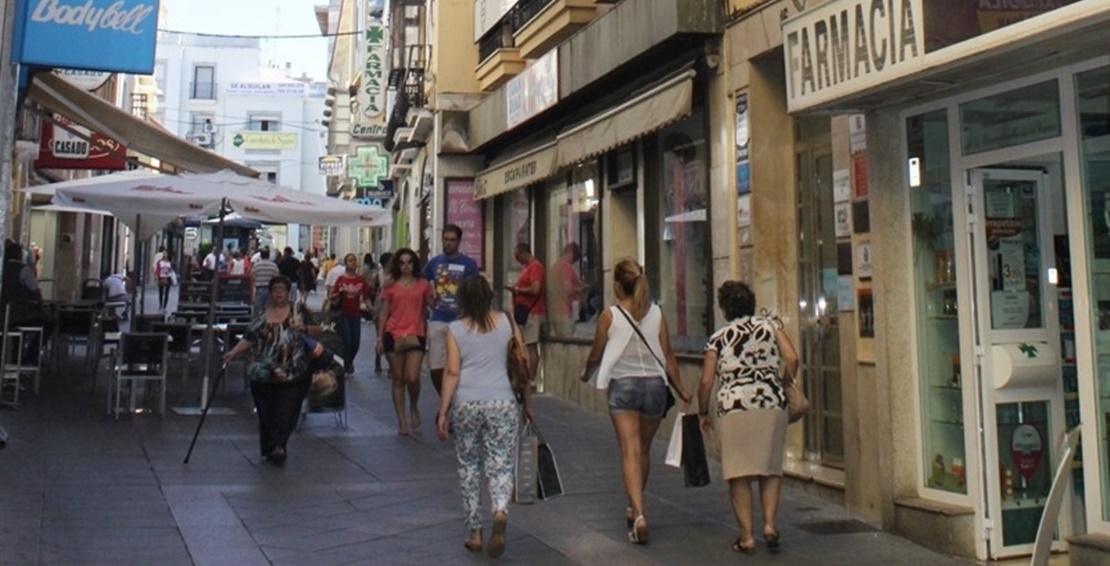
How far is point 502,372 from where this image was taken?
22.0 feet

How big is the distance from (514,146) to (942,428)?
419 inches

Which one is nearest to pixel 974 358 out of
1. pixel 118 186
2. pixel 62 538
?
pixel 62 538

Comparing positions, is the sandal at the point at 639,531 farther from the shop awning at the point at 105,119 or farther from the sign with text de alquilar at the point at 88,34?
the shop awning at the point at 105,119

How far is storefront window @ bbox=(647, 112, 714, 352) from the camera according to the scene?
10.7m

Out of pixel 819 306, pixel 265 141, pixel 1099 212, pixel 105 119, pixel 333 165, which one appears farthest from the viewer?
pixel 265 141

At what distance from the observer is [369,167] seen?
35156 mm

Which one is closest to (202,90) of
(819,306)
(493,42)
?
(493,42)

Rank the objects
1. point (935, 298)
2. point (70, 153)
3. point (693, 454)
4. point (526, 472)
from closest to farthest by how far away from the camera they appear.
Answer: point (526, 472), point (693, 454), point (935, 298), point (70, 153)

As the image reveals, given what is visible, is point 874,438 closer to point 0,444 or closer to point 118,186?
point 0,444

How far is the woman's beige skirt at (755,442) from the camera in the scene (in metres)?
6.67

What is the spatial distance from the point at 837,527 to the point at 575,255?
24.7 ft

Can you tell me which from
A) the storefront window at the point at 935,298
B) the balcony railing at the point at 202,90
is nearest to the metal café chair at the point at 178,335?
the storefront window at the point at 935,298

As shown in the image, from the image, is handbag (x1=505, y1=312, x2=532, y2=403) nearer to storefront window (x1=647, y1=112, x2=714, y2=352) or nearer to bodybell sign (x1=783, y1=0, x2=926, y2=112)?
bodybell sign (x1=783, y1=0, x2=926, y2=112)

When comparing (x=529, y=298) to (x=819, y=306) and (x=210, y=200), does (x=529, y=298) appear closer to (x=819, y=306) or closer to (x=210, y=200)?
(x=210, y=200)
